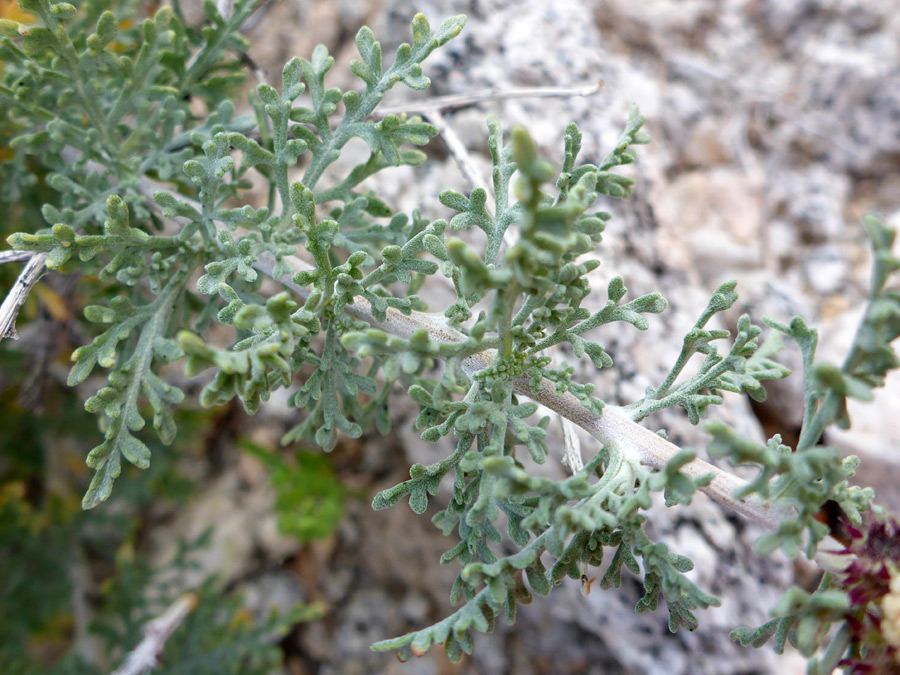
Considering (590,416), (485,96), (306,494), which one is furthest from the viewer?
(306,494)

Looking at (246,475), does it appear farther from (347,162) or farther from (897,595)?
(897,595)

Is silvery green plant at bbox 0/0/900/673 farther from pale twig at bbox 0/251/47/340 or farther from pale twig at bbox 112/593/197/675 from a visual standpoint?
pale twig at bbox 112/593/197/675

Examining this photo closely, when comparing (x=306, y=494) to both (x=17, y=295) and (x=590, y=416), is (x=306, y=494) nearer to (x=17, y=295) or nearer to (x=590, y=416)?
(x=17, y=295)

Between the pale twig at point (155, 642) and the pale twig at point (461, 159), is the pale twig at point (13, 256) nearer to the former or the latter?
the pale twig at point (461, 159)

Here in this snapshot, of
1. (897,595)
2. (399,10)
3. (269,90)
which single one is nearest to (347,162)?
(399,10)

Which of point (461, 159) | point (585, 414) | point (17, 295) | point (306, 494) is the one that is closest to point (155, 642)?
point (306, 494)

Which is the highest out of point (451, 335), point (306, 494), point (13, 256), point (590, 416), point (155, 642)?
point (13, 256)

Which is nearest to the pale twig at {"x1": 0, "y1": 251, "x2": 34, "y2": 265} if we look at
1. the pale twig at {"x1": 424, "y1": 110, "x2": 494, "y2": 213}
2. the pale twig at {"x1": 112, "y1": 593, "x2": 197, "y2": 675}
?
the pale twig at {"x1": 424, "y1": 110, "x2": 494, "y2": 213}
